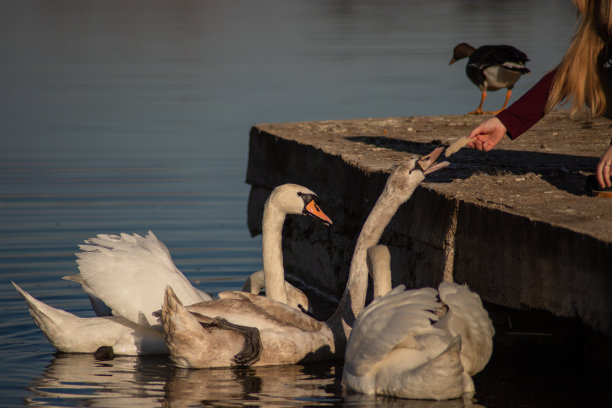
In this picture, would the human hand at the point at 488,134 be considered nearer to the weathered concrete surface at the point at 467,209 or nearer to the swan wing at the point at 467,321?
the weathered concrete surface at the point at 467,209

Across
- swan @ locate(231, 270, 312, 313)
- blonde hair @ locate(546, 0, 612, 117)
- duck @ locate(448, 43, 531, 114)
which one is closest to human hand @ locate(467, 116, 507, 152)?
blonde hair @ locate(546, 0, 612, 117)

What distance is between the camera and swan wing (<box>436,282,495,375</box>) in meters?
4.96

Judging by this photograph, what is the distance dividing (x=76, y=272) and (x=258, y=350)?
3186mm

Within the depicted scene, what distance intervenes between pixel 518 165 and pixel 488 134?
56.2 inches

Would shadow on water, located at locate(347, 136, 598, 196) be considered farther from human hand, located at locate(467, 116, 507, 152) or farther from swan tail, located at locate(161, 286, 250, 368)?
swan tail, located at locate(161, 286, 250, 368)

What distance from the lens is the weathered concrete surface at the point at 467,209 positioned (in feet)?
16.5

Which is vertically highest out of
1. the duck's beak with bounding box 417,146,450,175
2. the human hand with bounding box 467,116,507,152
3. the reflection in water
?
the human hand with bounding box 467,116,507,152

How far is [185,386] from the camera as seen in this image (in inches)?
218

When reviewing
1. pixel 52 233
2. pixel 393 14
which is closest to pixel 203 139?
pixel 52 233

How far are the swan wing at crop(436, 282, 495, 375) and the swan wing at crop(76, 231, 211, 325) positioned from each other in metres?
2.06

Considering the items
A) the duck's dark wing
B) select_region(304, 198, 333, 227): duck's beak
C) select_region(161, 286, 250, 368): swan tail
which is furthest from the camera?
the duck's dark wing

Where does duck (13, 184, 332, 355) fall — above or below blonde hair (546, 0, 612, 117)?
below

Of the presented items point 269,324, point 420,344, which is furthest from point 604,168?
point 269,324

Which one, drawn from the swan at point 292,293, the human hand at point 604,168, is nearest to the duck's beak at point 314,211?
the swan at point 292,293
